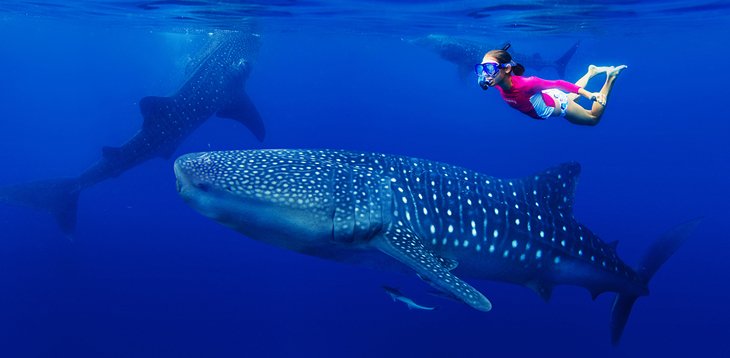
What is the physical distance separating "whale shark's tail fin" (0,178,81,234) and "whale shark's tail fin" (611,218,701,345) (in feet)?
35.0

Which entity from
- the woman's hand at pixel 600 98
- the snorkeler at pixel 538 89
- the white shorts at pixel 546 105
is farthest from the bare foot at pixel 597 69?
the white shorts at pixel 546 105

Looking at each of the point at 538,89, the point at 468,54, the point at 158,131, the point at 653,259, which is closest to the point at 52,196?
the point at 158,131

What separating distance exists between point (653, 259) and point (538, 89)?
308 cm

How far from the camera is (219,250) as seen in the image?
50.5 feet

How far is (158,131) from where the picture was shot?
11023 mm

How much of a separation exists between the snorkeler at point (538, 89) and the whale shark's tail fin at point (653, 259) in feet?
7.65

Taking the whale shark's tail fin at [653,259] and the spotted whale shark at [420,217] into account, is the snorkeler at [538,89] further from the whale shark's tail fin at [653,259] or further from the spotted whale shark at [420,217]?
the whale shark's tail fin at [653,259]

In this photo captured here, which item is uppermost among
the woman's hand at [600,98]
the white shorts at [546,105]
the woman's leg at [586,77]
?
the woman's leg at [586,77]

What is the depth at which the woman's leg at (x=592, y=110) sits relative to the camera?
4719mm

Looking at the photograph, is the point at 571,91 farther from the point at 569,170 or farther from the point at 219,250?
the point at 219,250

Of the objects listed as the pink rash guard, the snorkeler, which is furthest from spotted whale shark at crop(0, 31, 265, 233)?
the pink rash guard

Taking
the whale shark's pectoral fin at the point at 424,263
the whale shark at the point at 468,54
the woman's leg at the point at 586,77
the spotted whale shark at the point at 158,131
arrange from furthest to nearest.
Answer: the whale shark at the point at 468,54 → the spotted whale shark at the point at 158,131 → the woman's leg at the point at 586,77 → the whale shark's pectoral fin at the point at 424,263

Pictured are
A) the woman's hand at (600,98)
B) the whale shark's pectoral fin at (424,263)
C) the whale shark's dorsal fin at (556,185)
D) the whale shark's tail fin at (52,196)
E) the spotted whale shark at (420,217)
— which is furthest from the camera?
the whale shark's tail fin at (52,196)

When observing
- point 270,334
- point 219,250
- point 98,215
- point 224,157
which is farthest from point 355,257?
point 98,215
